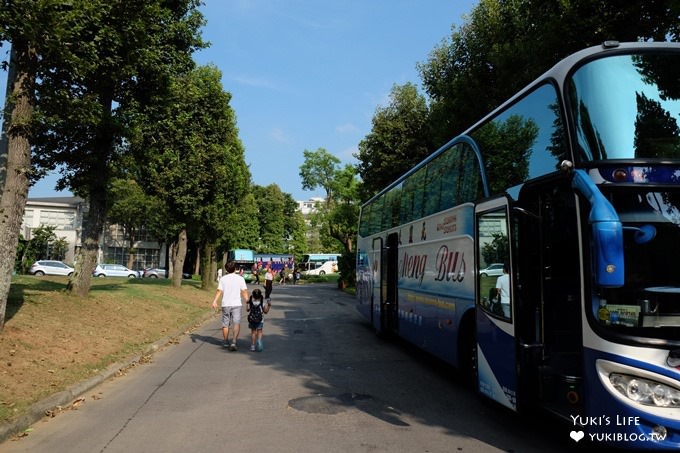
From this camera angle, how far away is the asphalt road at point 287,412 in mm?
5520

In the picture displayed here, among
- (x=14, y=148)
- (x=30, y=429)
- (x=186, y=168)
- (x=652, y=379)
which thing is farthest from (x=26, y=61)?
(x=186, y=168)

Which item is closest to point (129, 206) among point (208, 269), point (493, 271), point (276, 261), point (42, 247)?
point (42, 247)

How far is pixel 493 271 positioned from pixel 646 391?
8.29ft

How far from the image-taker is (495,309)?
6.27m

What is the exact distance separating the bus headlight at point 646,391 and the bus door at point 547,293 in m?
0.97

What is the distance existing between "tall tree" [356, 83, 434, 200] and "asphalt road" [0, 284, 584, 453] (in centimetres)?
1723

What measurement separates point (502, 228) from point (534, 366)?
1626 millimetres

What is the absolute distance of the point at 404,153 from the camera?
27359 millimetres

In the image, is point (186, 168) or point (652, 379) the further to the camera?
point (186, 168)

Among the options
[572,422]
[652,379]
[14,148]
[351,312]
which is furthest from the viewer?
[351,312]

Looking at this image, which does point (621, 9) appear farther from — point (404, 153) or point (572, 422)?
point (404, 153)

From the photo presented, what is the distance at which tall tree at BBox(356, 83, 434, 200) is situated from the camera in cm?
2730

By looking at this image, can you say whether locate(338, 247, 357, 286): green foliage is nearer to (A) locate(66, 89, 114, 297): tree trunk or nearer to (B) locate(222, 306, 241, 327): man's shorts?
(A) locate(66, 89, 114, 297): tree trunk

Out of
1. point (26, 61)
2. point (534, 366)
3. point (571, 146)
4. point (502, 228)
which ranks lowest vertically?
point (534, 366)
